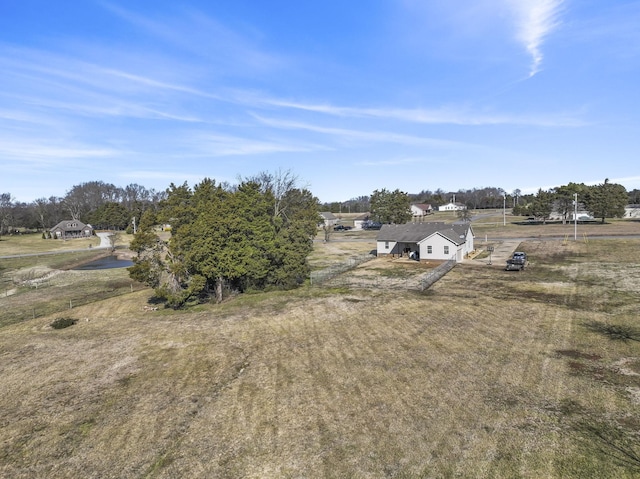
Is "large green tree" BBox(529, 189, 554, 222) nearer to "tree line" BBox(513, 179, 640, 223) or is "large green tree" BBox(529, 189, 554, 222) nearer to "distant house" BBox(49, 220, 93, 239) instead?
"tree line" BBox(513, 179, 640, 223)

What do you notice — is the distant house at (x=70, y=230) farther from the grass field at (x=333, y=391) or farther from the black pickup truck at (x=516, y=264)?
the black pickup truck at (x=516, y=264)

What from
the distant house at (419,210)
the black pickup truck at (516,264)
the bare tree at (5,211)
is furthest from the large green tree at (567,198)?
the bare tree at (5,211)

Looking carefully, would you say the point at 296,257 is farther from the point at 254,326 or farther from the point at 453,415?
the point at 453,415

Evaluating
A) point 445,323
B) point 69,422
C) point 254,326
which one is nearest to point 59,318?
point 254,326

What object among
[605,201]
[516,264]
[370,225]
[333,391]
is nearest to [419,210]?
[370,225]

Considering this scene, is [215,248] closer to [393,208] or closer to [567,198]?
[393,208]

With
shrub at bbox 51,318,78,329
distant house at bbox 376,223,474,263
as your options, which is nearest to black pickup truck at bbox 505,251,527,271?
distant house at bbox 376,223,474,263
